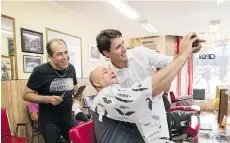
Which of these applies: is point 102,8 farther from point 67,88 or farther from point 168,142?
point 168,142

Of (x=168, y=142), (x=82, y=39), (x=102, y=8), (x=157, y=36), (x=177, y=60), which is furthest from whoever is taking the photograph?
(x=157, y=36)

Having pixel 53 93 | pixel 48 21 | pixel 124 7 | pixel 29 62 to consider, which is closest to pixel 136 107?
pixel 53 93

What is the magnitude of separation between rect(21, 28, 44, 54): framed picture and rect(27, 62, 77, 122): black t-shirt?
1.34 meters

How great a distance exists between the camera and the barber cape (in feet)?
2.84

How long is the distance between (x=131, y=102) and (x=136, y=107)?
35mm

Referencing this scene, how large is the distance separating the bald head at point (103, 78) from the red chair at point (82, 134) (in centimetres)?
24

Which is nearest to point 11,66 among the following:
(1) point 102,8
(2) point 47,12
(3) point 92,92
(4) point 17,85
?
(4) point 17,85

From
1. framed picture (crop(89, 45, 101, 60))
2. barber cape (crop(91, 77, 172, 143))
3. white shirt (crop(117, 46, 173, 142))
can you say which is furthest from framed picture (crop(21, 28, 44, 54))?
barber cape (crop(91, 77, 172, 143))

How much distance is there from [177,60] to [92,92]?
399 cm

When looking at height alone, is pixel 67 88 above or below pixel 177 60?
below

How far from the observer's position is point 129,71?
1.32m

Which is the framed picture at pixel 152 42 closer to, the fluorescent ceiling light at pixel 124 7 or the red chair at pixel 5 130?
the fluorescent ceiling light at pixel 124 7

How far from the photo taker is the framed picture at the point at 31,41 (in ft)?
9.61

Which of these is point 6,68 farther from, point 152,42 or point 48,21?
point 152,42
